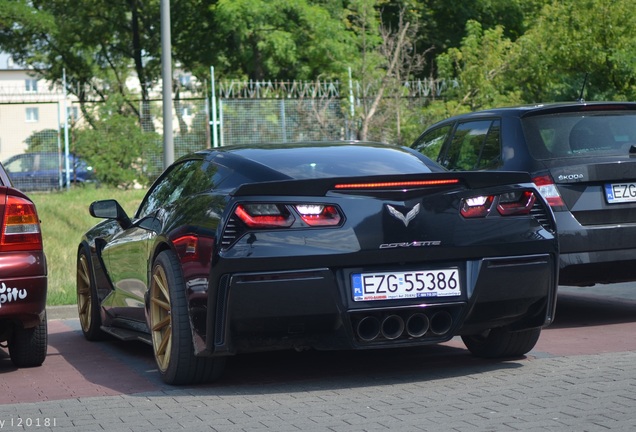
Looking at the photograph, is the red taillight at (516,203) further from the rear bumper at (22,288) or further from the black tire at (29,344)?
the black tire at (29,344)

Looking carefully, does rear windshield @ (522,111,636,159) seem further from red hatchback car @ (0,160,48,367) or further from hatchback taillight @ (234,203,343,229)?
red hatchback car @ (0,160,48,367)

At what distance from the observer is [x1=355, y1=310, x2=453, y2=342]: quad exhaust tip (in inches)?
239

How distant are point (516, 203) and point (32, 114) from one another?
2321 cm

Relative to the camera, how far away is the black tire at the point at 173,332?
6285 mm

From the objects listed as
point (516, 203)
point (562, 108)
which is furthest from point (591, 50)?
point (516, 203)

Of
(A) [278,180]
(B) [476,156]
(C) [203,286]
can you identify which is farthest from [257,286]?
(B) [476,156]

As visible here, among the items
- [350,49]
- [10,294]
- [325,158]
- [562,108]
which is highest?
[350,49]

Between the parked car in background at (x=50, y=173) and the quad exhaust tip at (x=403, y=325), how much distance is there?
760 inches

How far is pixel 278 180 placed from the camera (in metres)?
6.34

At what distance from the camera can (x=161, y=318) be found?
672 cm

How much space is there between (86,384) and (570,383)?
9.26ft

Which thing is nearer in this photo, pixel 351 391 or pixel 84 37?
pixel 351 391

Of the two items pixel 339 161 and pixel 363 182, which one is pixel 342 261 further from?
pixel 339 161

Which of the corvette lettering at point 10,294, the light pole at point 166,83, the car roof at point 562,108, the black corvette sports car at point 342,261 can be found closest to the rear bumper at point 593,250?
the car roof at point 562,108
